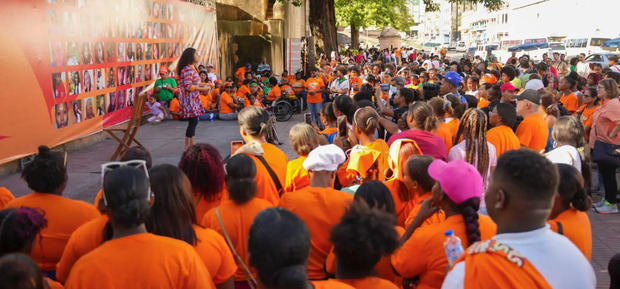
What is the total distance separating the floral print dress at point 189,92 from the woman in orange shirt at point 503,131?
5060 mm

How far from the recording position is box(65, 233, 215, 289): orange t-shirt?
2.27 meters

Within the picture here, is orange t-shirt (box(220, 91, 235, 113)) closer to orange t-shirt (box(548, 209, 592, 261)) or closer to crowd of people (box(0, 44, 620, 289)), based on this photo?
crowd of people (box(0, 44, 620, 289))

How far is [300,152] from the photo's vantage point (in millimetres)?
4402

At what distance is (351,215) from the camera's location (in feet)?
7.43

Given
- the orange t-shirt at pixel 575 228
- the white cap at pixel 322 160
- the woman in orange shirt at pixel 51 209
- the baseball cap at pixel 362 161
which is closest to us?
the orange t-shirt at pixel 575 228

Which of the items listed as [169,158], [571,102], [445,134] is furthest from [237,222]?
[571,102]

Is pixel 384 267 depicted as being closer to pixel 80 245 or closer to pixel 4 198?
pixel 80 245

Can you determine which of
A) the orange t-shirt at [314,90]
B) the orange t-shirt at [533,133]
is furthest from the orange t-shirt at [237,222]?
the orange t-shirt at [314,90]

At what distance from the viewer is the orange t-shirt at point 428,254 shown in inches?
112

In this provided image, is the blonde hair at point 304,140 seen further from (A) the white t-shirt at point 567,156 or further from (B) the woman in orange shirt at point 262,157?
(A) the white t-shirt at point 567,156

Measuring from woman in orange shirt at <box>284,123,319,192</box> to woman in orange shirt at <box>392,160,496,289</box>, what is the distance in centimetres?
149

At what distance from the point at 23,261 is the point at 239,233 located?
55.0 inches

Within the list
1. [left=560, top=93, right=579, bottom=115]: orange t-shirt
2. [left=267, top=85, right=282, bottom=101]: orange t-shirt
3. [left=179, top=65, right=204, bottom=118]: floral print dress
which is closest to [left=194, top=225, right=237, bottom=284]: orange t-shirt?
[left=179, top=65, right=204, bottom=118]: floral print dress

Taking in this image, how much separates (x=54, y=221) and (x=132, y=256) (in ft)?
A: 3.89
